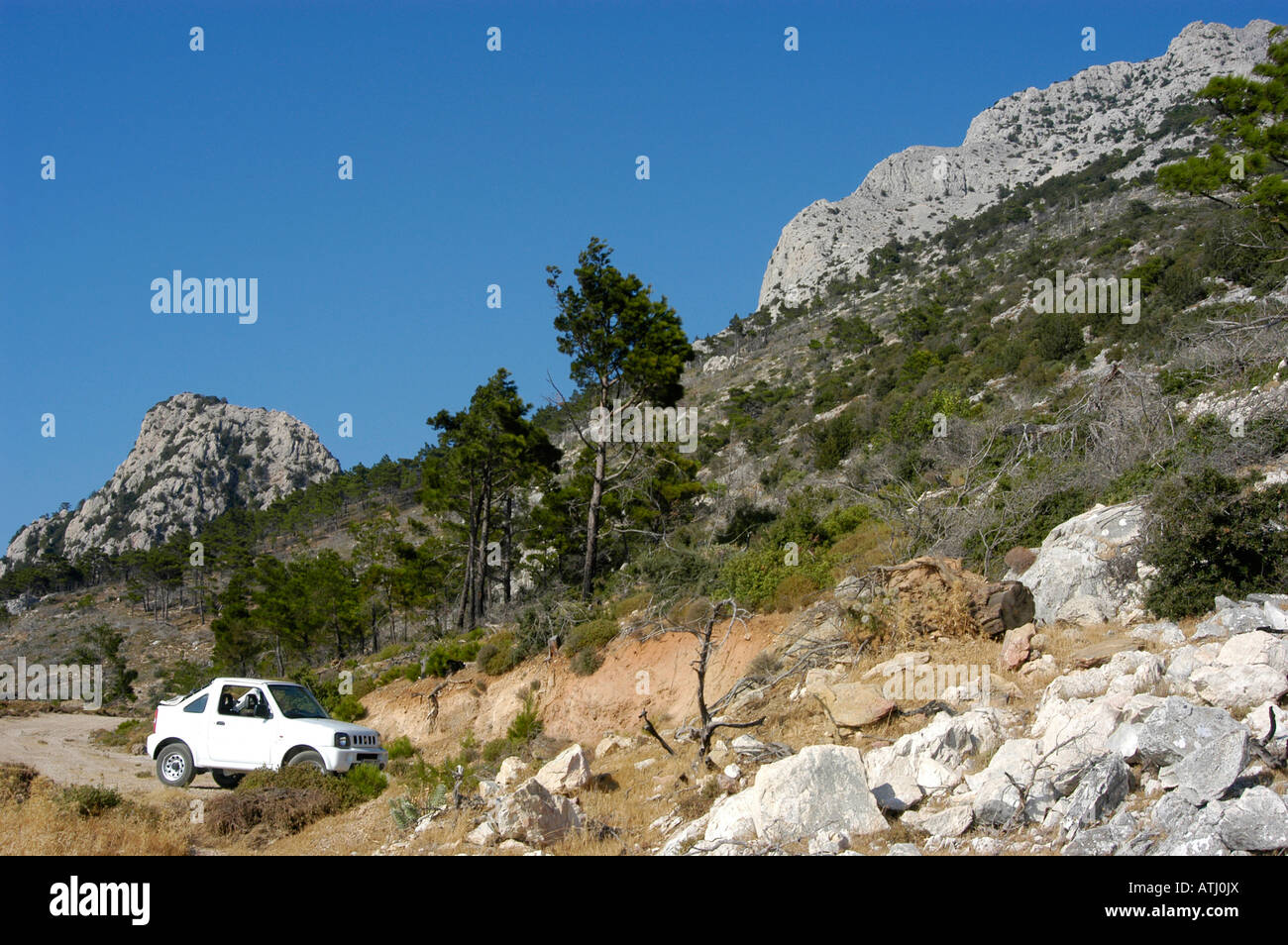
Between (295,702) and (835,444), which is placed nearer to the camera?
(295,702)

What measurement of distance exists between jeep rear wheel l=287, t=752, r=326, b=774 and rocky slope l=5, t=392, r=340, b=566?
107935 millimetres

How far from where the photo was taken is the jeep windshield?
1272cm

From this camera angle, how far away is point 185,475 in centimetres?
11619

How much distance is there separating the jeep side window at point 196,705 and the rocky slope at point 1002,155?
93533 mm

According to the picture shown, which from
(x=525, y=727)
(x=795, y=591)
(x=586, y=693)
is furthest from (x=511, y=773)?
(x=795, y=591)

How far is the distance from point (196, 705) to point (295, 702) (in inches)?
58.2

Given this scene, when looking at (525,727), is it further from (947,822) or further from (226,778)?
(947,822)

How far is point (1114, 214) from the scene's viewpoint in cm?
5838

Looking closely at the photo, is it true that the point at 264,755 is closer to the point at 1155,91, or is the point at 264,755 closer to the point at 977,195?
the point at 977,195

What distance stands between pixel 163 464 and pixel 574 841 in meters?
136

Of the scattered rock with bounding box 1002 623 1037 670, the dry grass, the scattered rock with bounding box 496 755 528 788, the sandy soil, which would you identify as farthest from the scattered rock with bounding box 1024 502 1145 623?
the dry grass

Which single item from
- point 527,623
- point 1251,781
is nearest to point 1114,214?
point 527,623

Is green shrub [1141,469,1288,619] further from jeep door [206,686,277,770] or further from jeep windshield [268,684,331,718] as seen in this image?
jeep door [206,686,277,770]

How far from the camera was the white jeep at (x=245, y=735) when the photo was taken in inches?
480
